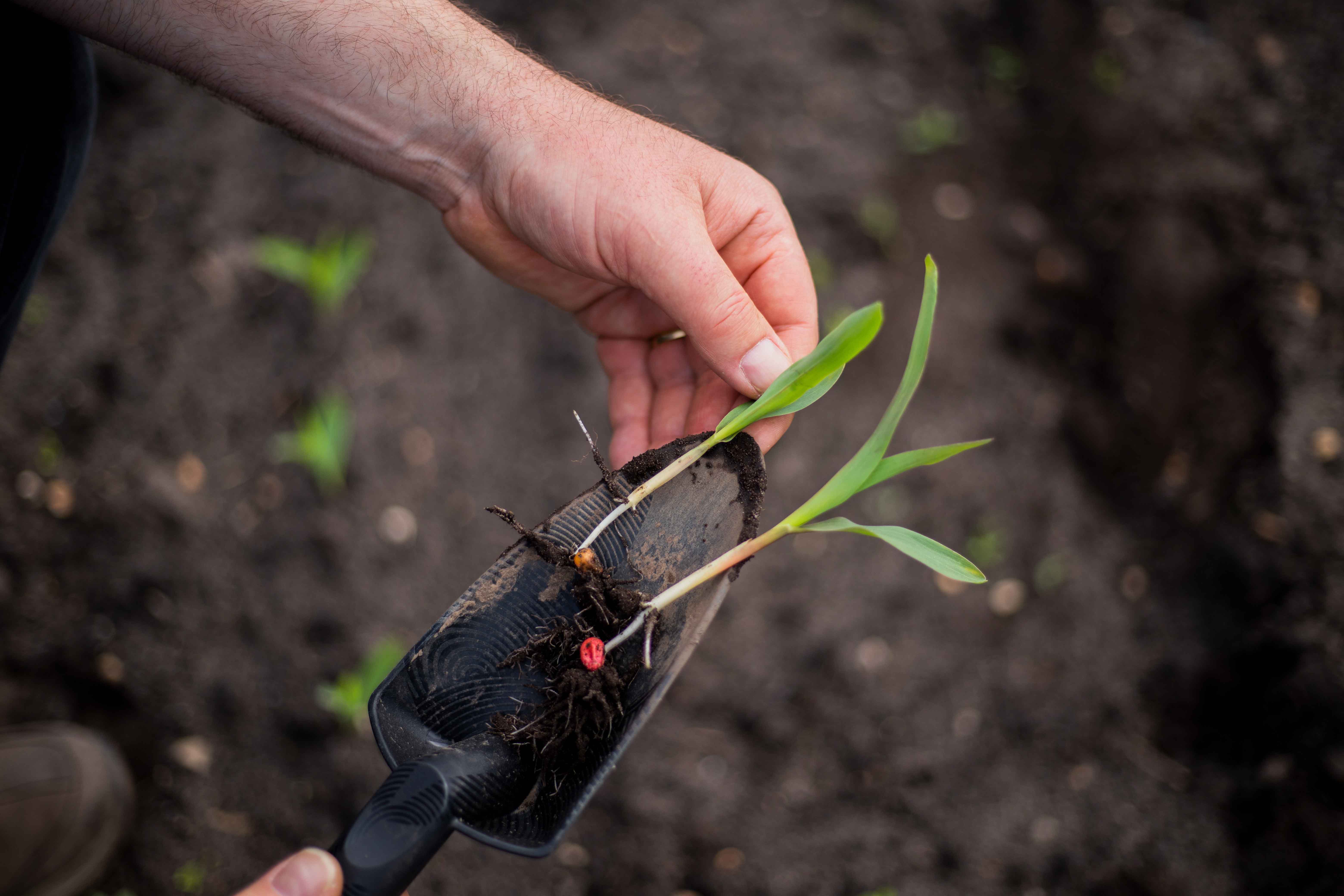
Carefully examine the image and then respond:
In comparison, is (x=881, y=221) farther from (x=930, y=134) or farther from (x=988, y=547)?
(x=988, y=547)

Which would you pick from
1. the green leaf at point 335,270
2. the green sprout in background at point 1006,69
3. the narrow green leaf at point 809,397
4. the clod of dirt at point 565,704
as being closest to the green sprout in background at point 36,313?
the green leaf at point 335,270

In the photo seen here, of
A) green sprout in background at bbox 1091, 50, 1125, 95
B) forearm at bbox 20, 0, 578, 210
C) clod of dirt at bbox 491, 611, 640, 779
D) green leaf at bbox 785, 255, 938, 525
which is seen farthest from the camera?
green sprout in background at bbox 1091, 50, 1125, 95

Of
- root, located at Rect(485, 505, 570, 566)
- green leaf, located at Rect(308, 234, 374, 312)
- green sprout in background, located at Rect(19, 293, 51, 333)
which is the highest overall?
green sprout in background, located at Rect(19, 293, 51, 333)

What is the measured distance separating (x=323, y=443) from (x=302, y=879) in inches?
44.3

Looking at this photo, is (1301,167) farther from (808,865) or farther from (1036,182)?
(808,865)

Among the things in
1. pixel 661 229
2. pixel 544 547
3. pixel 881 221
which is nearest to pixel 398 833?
pixel 544 547

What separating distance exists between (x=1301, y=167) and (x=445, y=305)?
2.62 meters

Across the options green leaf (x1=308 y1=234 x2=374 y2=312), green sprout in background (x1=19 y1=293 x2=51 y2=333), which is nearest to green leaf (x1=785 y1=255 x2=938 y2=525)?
green leaf (x1=308 y1=234 x2=374 y2=312)

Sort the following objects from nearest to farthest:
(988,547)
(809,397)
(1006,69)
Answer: (809,397), (988,547), (1006,69)

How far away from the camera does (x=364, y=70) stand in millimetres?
1223

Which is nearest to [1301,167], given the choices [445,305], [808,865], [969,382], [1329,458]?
[1329,458]

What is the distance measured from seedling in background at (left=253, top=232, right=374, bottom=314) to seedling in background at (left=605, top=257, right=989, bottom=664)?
1253 mm

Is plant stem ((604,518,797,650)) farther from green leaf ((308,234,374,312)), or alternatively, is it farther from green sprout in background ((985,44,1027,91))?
green sprout in background ((985,44,1027,91))

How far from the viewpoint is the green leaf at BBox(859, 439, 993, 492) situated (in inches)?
40.3
